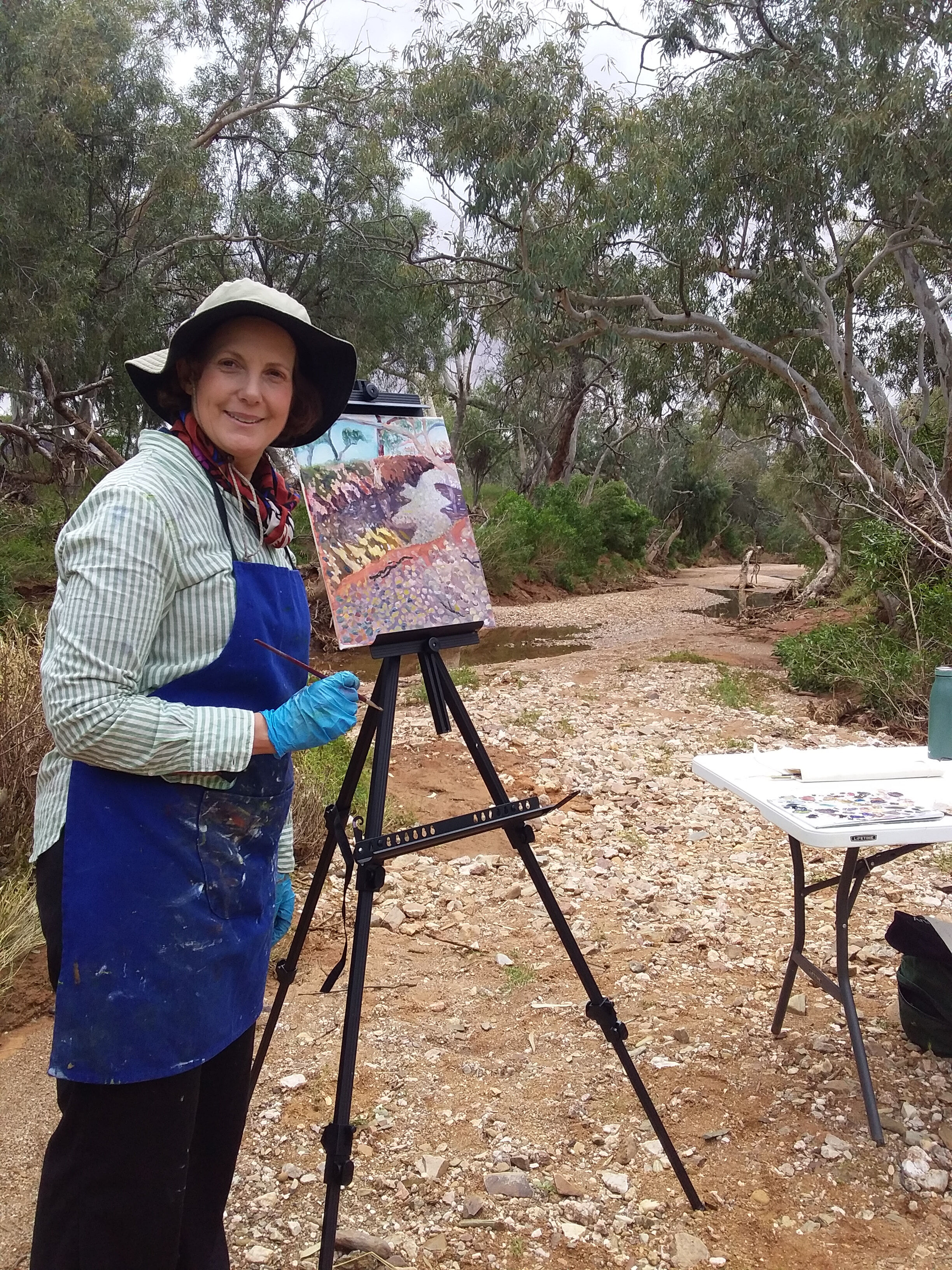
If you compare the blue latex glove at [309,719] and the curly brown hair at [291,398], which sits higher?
the curly brown hair at [291,398]

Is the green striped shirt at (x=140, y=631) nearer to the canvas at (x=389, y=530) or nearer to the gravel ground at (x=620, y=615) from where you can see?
the canvas at (x=389, y=530)

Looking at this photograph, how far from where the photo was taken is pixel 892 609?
8961 mm

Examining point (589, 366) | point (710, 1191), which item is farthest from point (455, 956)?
point (589, 366)

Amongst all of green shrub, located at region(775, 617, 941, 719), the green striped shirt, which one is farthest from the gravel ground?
the green striped shirt

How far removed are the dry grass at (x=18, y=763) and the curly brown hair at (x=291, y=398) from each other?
2.10 meters

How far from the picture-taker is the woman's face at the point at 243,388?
1.44m

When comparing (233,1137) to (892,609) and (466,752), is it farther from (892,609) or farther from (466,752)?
(892,609)

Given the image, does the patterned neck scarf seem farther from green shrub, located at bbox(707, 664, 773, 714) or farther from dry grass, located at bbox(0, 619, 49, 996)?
green shrub, located at bbox(707, 664, 773, 714)

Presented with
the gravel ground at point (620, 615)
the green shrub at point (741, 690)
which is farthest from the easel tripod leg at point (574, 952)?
the gravel ground at point (620, 615)

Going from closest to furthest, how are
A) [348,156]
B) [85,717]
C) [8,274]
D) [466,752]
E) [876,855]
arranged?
[85,717]
[876,855]
[466,752]
[8,274]
[348,156]

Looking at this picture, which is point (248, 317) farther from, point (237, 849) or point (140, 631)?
point (237, 849)

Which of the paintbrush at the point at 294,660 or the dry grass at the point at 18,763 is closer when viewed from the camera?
the paintbrush at the point at 294,660

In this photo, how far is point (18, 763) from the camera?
3281mm

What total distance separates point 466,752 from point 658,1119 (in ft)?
13.4
